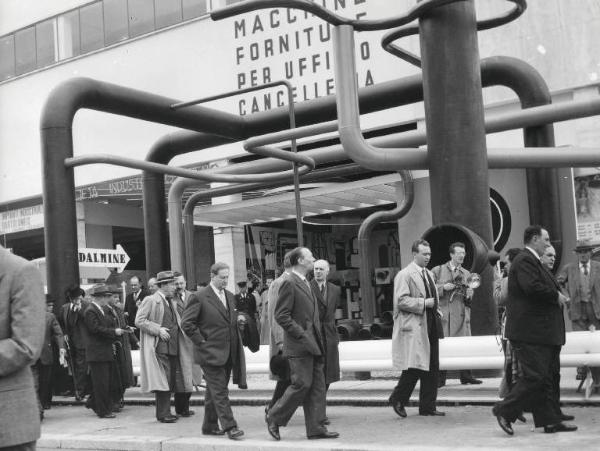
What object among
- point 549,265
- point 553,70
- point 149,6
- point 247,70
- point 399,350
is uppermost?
point 149,6

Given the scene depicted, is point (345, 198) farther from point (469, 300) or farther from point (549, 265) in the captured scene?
point (549, 265)

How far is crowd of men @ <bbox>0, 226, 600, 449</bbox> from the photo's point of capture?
823 cm

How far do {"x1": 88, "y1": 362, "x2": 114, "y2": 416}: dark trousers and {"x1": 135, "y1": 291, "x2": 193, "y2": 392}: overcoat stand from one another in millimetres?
1080

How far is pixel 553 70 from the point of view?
18.8 m

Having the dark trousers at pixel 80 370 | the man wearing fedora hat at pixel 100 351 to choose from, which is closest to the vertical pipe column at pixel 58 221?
the dark trousers at pixel 80 370

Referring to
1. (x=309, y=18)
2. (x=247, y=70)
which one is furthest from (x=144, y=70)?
(x=309, y=18)

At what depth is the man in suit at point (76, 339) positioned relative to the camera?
13442 millimetres

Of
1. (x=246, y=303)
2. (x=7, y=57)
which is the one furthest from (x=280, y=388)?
(x=7, y=57)

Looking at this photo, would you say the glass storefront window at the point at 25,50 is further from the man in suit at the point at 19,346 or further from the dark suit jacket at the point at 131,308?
the man in suit at the point at 19,346

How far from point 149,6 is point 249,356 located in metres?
15.8

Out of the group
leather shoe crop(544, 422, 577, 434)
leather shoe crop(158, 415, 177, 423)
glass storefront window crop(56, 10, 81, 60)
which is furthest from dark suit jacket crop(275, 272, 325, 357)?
glass storefront window crop(56, 10, 81, 60)

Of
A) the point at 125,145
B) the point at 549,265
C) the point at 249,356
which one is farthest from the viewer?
the point at 125,145

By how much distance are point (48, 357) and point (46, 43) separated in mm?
18530

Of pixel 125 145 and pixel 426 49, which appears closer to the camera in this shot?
pixel 426 49
